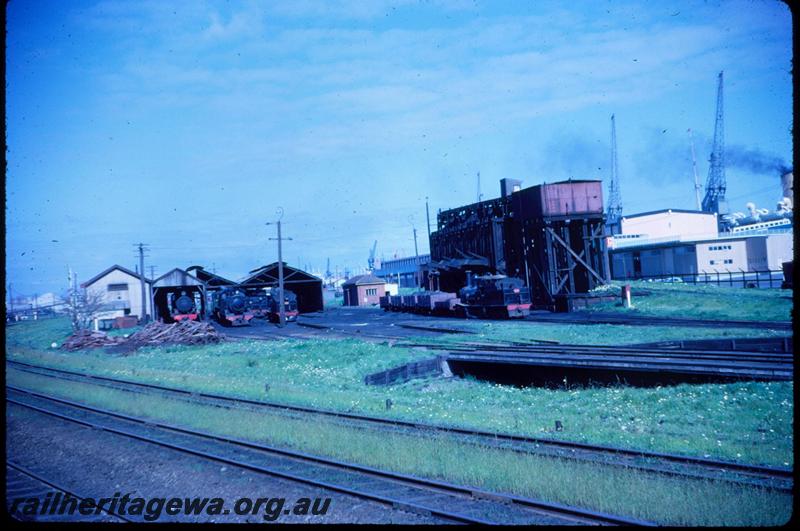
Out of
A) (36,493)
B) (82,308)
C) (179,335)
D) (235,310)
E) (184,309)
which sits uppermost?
(82,308)

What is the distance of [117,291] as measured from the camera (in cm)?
5669

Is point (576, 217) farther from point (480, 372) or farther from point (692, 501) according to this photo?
point (692, 501)

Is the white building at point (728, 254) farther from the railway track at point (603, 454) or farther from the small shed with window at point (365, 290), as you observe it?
the railway track at point (603, 454)

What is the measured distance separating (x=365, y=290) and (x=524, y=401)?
5651 cm

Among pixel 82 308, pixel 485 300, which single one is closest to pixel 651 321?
pixel 485 300

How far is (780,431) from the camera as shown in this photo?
9945 millimetres

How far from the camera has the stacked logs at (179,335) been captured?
3259cm

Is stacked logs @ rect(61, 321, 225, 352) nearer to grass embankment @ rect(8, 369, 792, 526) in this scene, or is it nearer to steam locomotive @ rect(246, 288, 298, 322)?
steam locomotive @ rect(246, 288, 298, 322)

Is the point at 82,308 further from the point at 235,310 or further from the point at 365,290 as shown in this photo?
the point at 365,290

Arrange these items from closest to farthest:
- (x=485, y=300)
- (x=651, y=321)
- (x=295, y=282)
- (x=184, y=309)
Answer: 1. (x=651, y=321)
2. (x=485, y=300)
3. (x=184, y=309)
4. (x=295, y=282)

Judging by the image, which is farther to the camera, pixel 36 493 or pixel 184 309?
pixel 184 309

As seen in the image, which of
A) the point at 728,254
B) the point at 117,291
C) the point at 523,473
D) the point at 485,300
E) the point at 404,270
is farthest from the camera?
the point at 404,270

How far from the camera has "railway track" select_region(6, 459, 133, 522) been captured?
7.22 m

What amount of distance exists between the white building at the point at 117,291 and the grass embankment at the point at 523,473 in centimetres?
4865
